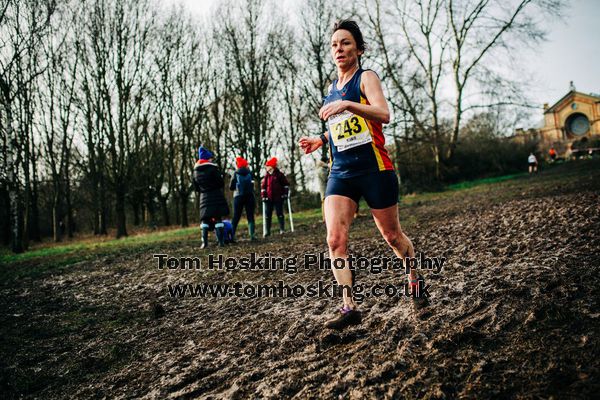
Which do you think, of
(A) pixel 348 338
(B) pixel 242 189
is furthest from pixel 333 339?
(B) pixel 242 189

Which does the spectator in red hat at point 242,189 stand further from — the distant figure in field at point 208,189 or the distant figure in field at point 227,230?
the distant figure in field at point 208,189

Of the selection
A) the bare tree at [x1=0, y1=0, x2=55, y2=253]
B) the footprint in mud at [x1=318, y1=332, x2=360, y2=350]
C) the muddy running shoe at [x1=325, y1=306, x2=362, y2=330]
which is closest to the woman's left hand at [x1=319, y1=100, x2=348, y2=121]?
the muddy running shoe at [x1=325, y1=306, x2=362, y2=330]

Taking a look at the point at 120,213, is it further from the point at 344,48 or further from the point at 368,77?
the point at 368,77

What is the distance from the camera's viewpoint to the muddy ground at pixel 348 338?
2.03 meters

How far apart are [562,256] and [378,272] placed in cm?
197

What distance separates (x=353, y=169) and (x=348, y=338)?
4.02ft

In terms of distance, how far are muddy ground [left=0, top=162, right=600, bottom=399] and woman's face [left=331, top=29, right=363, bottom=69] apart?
204cm

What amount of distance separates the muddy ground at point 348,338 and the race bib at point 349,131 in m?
1.39

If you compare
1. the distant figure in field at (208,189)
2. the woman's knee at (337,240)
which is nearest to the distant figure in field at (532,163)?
the distant figure in field at (208,189)

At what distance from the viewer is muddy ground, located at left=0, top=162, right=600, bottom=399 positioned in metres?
2.03

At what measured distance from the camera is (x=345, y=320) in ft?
9.28

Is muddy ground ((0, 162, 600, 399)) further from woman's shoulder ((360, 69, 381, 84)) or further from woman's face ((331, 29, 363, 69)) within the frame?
woman's face ((331, 29, 363, 69))

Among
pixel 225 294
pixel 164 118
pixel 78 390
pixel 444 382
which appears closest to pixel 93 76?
pixel 164 118

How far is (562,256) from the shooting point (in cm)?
405
